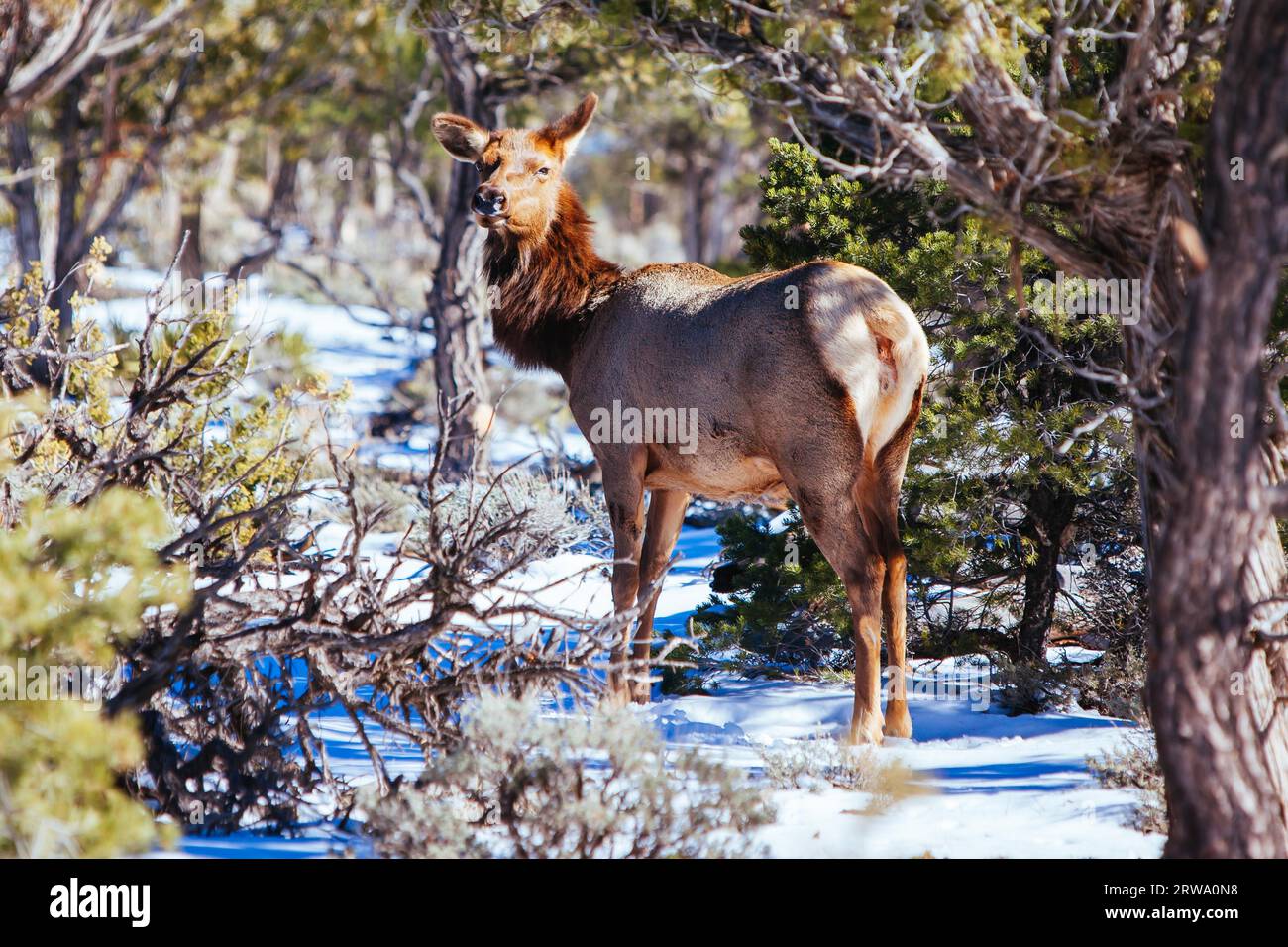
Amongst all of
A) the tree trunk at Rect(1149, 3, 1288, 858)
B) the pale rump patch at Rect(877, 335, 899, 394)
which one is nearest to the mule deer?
the pale rump patch at Rect(877, 335, 899, 394)

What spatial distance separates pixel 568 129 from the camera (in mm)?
7430

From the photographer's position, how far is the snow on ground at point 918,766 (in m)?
4.58

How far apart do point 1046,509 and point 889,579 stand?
1.75m

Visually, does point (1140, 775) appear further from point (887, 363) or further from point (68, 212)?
point (68, 212)

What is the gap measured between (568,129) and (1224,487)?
15.6 feet

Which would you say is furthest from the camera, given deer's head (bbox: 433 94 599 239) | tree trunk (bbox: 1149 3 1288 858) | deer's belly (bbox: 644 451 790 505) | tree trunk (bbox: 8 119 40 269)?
tree trunk (bbox: 8 119 40 269)

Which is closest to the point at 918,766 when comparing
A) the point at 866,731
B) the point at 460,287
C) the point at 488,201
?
the point at 866,731

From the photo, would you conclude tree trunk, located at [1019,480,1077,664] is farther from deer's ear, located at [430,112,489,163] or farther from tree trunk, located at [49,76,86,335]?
tree trunk, located at [49,76,86,335]

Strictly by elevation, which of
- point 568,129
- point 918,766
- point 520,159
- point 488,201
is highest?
point 568,129

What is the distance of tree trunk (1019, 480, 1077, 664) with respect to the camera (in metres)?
7.45

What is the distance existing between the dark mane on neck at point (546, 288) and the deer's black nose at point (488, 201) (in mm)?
430

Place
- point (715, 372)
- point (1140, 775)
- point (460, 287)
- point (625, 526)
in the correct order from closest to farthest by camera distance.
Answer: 1. point (1140, 775)
2. point (715, 372)
3. point (625, 526)
4. point (460, 287)

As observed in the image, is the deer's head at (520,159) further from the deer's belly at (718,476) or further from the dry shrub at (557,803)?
the dry shrub at (557,803)
